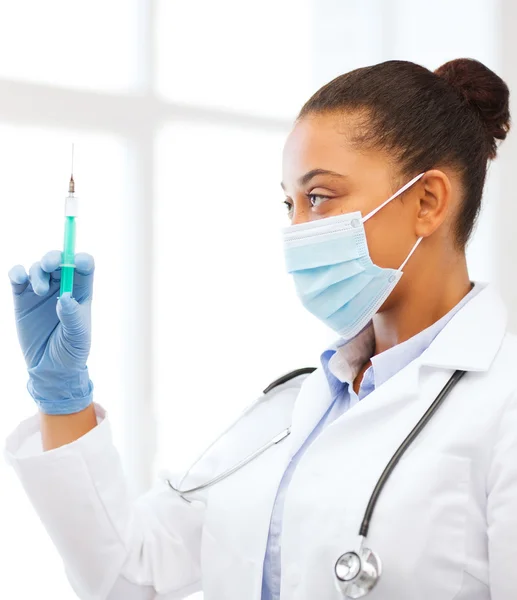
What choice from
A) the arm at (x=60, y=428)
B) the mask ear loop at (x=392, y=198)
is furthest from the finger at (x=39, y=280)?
the mask ear loop at (x=392, y=198)

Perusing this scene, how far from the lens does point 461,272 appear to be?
1.27m

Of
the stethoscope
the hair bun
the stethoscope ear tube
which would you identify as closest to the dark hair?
the hair bun

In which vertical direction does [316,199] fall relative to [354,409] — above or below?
above

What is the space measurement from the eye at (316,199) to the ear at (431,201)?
15cm

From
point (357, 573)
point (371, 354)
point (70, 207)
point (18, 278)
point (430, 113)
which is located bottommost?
point (357, 573)

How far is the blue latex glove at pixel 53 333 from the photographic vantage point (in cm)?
115

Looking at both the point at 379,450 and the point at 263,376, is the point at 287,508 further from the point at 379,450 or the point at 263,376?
the point at 263,376

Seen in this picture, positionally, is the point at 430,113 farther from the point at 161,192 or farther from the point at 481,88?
the point at 161,192

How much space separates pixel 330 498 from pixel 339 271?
1.15ft

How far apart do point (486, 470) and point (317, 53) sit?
5.05 feet

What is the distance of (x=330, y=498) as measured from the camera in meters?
1.10

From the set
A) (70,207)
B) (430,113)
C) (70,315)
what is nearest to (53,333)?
(70,315)

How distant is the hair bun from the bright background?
873mm

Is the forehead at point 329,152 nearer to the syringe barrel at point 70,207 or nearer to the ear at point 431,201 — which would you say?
the ear at point 431,201
